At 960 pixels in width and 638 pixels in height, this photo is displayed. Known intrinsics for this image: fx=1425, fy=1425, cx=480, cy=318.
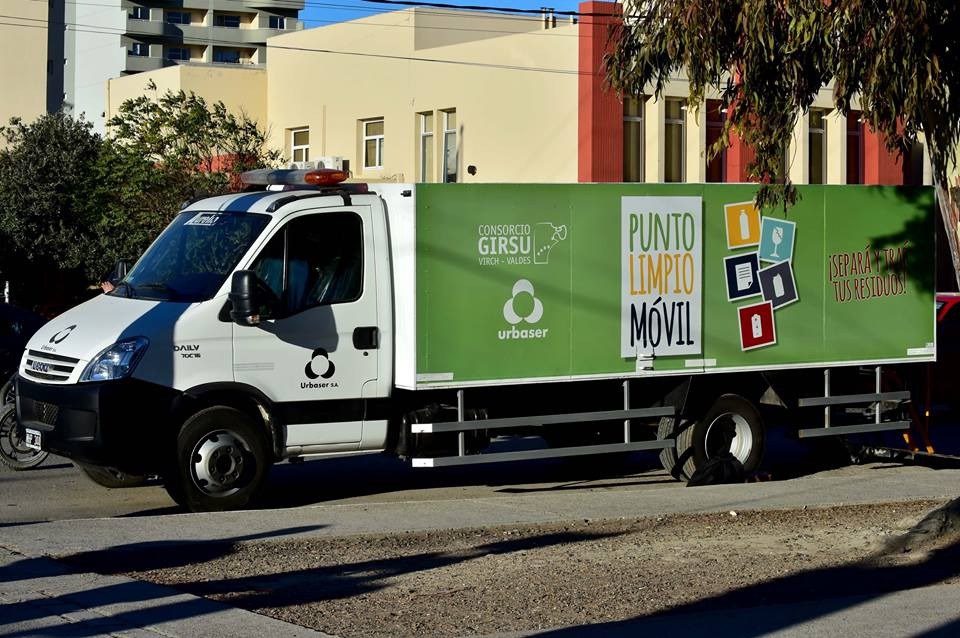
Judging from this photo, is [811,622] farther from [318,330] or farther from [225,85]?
[225,85]

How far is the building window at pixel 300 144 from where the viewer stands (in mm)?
46000

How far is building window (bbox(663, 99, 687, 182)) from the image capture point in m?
33.6

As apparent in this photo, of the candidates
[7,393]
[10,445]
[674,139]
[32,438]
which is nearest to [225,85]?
[674,139]

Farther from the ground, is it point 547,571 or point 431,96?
point 431,96

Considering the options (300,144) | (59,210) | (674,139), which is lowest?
(59,210)

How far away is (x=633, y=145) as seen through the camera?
33.4 metres

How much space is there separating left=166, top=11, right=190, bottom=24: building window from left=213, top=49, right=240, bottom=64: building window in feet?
10.4

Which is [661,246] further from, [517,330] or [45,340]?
[45,340]

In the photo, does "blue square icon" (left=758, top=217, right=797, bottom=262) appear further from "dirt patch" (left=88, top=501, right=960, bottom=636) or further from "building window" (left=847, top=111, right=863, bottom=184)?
"building window" (left=847, top=111, right=863, bottom=184)

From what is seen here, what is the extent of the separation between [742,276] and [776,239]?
512 millimetres

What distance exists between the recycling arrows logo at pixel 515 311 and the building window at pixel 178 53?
9856cm

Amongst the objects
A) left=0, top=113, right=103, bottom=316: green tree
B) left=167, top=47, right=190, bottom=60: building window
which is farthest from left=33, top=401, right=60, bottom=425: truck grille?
left=167, top=47, right=190, bottom=60: building window

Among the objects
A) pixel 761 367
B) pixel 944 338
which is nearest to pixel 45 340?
pixel 761 367

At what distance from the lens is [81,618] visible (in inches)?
282
